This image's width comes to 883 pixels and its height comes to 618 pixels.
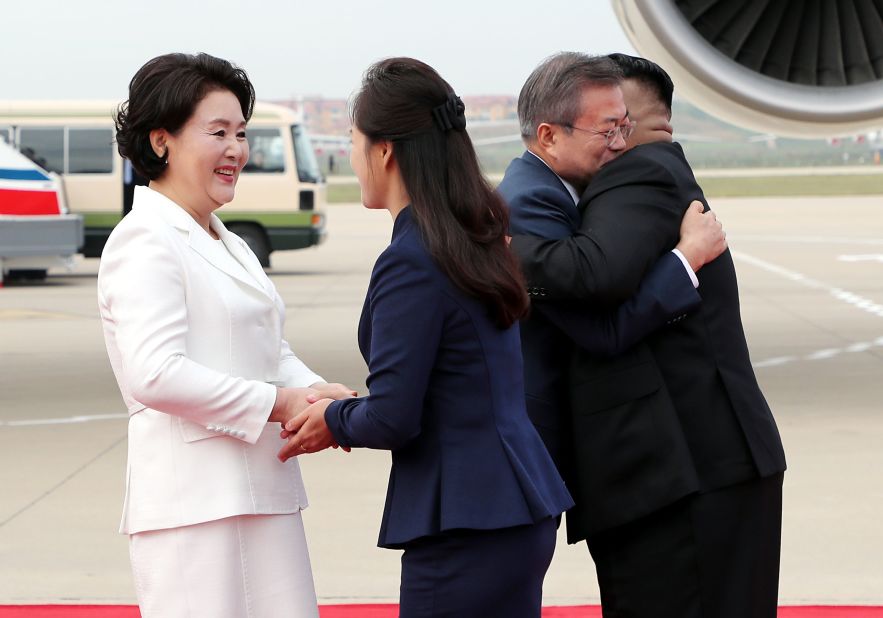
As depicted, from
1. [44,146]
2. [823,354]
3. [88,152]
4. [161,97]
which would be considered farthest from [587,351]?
[44,146]

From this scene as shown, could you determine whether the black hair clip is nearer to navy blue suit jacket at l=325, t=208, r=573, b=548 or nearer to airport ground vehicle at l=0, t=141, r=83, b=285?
navy blue suit jacket at l=325, t=208, r=573, b=548

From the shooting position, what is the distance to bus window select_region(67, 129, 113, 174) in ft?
58.9

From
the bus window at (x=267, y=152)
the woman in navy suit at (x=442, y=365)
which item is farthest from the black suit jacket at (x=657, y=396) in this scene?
Answer: the bus window at (x=267, y=152)

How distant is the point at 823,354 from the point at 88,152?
1168cm

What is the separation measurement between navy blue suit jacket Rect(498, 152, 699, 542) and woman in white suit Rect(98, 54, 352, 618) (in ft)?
1.31

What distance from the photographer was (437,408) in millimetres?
2162

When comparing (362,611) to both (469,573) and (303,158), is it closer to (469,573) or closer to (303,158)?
(469,573)

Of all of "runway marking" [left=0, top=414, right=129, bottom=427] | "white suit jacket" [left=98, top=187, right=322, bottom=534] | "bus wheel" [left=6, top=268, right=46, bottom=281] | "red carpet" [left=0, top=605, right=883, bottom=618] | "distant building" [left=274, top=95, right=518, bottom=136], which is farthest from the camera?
"distant building" [left=274, top=95, right=518, bottom=136]

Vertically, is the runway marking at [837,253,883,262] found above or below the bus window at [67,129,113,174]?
below

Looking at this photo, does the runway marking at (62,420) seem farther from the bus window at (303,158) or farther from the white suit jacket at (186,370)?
the bus window at (303,158)

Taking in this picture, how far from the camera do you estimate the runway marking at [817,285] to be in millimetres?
12586

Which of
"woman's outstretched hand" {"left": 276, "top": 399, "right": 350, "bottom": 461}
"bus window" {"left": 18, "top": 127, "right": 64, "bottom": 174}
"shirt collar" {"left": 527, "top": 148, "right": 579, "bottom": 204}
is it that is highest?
"shirt collar" {"left": 527, "top": 148, "right": 579, "bottom": 204}

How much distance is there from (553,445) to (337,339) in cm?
805

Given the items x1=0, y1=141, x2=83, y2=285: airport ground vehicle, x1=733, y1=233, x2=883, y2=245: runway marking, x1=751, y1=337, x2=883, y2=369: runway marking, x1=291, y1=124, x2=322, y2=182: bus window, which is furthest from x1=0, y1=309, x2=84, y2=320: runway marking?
x1=733, y1=233, x2=883, y2=245: runway marking
